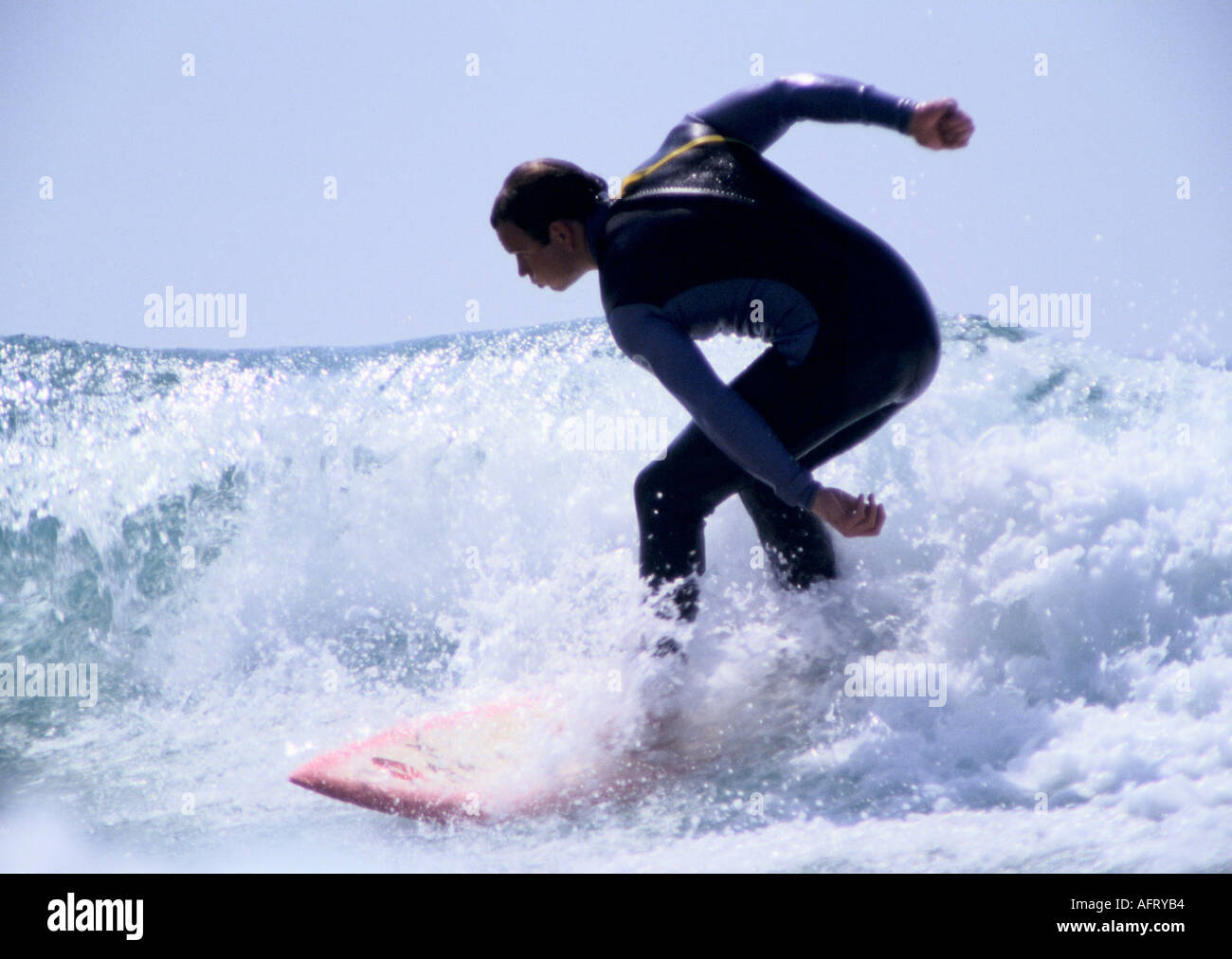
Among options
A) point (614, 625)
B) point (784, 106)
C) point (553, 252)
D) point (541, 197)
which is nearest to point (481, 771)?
point (614, 625)

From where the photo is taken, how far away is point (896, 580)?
2908 mm

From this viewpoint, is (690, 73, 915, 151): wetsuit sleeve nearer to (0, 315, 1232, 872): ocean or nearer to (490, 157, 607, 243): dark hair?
(490, 157, 607, 243): dark hair

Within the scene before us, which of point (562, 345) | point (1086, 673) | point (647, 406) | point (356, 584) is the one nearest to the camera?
point (1086, 673)

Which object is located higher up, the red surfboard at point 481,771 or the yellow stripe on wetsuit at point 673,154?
the yellow stripe on wetsuit at point 673,154

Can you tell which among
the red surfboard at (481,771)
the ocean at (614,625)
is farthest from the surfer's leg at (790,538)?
the red surfboard at (481,771)

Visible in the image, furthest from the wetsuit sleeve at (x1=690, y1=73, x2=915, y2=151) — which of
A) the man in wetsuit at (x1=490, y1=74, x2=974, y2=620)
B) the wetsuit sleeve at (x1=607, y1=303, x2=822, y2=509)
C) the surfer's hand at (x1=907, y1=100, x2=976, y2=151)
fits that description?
the wetsuit sleeve at (x1=607, y1=303, x2=822, y2=509)

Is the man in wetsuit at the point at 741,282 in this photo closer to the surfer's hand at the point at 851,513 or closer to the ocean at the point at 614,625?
the surfer's hand at the point at 851,513

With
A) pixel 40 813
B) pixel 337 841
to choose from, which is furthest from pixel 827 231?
pixel 40 813

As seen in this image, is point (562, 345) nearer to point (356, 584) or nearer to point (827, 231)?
point (356, 584)

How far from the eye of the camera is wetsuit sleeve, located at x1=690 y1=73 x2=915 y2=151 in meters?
2.08

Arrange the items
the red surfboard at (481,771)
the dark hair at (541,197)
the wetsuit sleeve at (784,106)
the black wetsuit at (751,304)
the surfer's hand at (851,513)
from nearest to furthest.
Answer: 1. the surfer's hand at (851,513)
2. the black wetsuit at (751,304)
3. the dark hair at (541,197)
4. the wetsuit sleeve at (784,106)
5. the red surfboard at (481,771)

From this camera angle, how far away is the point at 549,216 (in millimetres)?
1980

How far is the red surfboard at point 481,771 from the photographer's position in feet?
7.72
